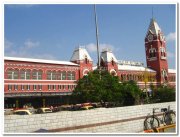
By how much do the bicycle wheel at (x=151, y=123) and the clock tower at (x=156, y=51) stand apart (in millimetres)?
43591

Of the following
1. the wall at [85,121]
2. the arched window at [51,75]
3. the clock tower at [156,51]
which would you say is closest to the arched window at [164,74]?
the clock tower at [156,51]

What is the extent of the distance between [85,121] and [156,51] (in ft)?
155

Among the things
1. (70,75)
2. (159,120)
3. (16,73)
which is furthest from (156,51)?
(159,120)

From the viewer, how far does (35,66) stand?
35125 mm

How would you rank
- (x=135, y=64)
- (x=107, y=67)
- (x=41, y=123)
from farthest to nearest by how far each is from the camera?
1. (x=135, y=64)
2. (x=107, y=67)
3. (x=41, y=123)

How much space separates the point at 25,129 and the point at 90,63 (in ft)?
116

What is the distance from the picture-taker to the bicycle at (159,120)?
10.7 meters

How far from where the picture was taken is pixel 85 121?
9.18 m

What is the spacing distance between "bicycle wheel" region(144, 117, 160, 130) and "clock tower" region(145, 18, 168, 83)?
43591 millimetres

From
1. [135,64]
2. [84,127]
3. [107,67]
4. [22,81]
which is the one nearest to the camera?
[84,127]

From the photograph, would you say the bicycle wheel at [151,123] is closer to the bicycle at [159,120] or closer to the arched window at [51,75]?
the bicycle at [159,120]

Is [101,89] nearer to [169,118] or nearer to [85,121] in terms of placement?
[169,118]

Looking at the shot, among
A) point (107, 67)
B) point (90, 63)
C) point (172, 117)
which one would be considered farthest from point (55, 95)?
point (172, 117)
